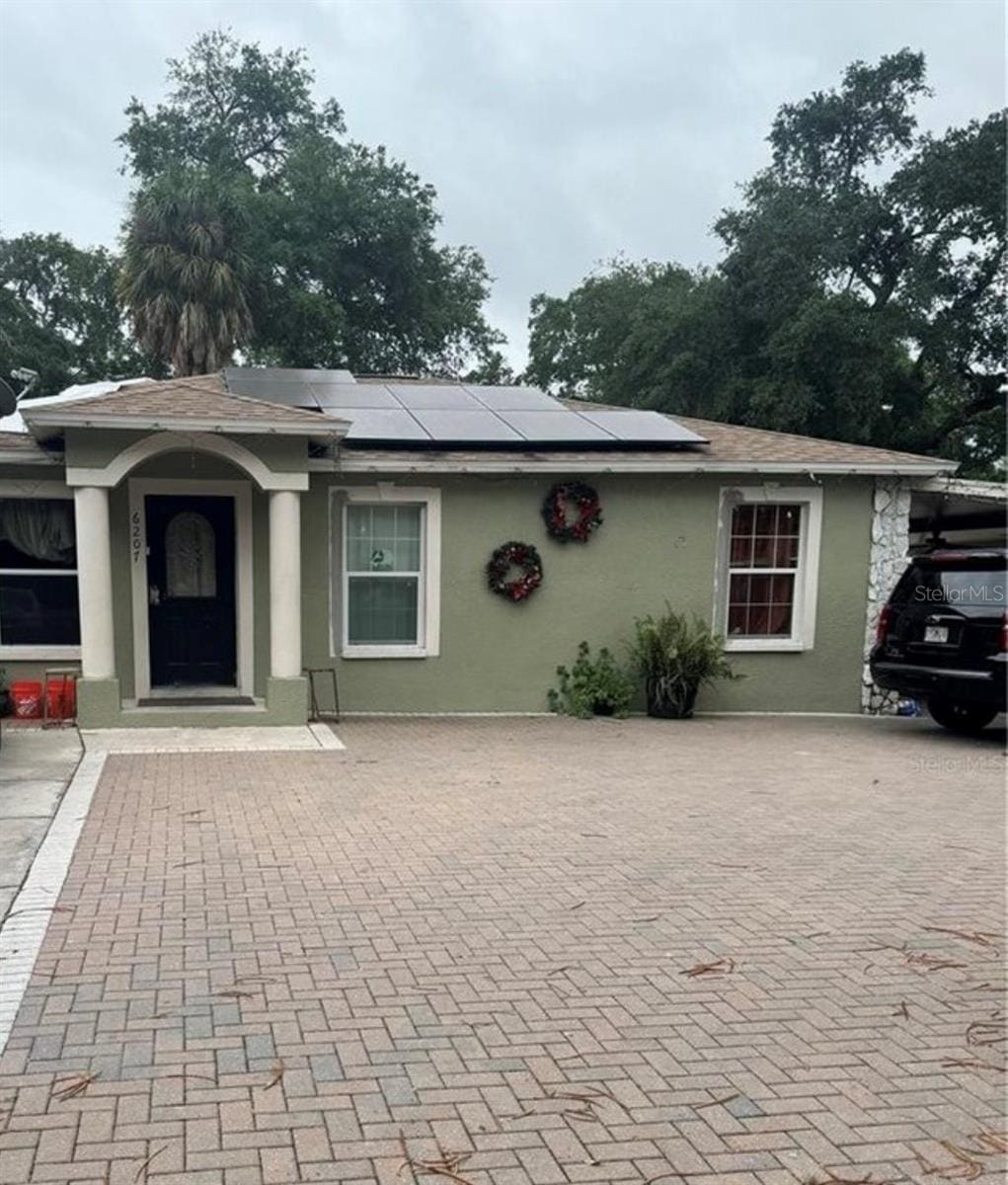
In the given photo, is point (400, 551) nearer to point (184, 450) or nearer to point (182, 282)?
point (184, 450)

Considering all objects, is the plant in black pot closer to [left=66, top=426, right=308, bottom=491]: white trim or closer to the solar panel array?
the solar panel array

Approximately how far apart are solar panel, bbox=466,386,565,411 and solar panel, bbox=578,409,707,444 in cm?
55

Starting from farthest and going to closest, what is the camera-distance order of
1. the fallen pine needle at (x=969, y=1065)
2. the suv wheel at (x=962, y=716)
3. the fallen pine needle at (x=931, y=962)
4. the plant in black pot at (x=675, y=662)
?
the plant in black pot at (x=675, y=662)
the suv wheel at (x=962, y=716)
the fallen pine needle at (x=931, y=962)
the fallen pine needle at (x=969, y=1065)

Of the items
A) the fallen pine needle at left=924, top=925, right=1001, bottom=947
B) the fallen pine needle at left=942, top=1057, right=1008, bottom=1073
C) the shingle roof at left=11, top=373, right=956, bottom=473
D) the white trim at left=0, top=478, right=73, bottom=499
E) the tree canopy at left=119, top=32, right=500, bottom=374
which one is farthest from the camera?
the tree canopy at left=119, top=32, right=500, bottom=374

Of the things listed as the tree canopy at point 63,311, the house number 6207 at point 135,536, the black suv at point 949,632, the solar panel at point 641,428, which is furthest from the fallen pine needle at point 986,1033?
the tree canopy at point 63,311

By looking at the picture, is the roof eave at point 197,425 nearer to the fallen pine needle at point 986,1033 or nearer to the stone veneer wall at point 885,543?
the stone veneer wall at point 885,543

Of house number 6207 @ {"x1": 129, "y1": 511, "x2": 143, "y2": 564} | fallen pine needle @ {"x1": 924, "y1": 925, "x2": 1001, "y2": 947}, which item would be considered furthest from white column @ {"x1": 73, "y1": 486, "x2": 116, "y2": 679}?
fallen pine needle @ {"x1": 924, "y1": 925, "x2": 1001, "y2": 947}

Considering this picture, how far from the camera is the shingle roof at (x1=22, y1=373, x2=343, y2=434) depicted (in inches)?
327

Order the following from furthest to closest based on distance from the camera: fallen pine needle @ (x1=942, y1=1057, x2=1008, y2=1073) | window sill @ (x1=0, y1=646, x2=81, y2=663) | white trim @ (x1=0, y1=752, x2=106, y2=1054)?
1. window sill @ (x1=0, y1=646, x2=81, y2=663)
2. white trim @ (x1=0, y1=752, x2=106, y2=1054)
3. fallen pine needle @ (x1=942, y1=1057, x2=1008, y2=1073)

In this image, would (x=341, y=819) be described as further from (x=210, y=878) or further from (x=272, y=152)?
(x=272, y=152)

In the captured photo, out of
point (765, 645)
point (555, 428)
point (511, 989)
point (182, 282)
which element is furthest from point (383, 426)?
point (182, 282)

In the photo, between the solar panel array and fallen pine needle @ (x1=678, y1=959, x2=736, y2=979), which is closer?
fallen pine needle @ (x1=678, y1=959, x2=736, y2=979)

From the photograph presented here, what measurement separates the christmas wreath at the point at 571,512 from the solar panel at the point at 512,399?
75.7 inches

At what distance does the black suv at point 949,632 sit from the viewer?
8.59 m
